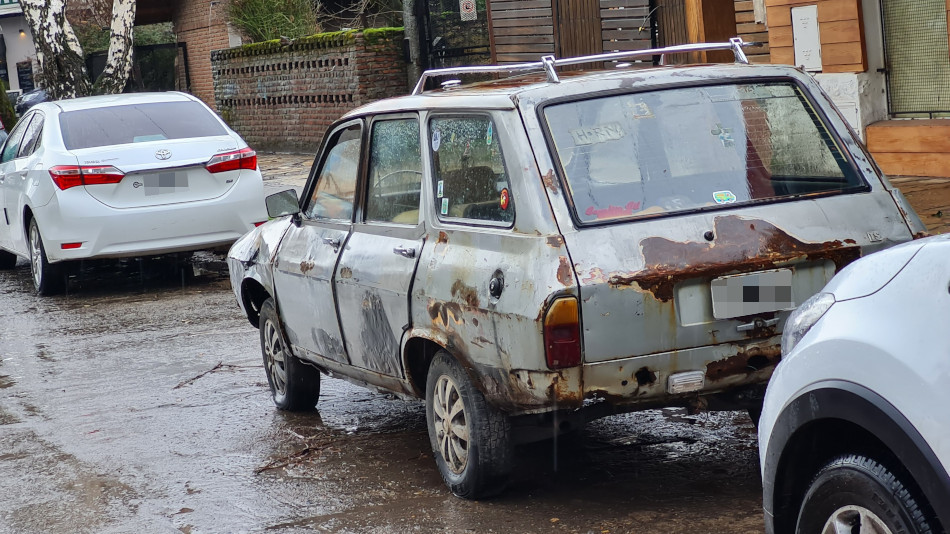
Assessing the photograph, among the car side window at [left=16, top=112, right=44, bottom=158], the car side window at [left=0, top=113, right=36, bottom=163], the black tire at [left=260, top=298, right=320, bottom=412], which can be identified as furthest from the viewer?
the car side window at [left=0, top=113, right=36, bottom=163]

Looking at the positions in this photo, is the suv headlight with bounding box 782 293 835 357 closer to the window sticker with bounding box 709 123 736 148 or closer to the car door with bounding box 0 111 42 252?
the window sticker with bounding box 709 123 736 148

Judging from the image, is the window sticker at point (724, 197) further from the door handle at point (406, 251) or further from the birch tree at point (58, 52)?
the birch tree at point (58, 52)

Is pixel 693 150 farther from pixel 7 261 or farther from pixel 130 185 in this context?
pixel 7 261

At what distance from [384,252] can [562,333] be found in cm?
131

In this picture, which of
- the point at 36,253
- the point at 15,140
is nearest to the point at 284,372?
the point at 36,253

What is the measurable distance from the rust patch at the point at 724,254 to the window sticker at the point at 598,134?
49 cm

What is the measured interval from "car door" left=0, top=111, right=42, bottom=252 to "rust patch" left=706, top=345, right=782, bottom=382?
8706mm

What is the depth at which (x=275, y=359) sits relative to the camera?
7.24 meters

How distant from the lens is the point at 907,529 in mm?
3018

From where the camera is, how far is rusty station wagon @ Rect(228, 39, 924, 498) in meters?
4.73

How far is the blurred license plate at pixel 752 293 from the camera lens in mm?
4805

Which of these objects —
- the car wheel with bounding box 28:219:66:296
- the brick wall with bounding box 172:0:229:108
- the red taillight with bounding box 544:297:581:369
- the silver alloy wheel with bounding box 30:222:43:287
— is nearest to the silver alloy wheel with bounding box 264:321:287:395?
the red taillight with bounding box 544:297:581:369

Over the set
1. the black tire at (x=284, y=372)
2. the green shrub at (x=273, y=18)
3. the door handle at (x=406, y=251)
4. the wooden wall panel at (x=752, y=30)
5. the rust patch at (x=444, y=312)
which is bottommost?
the black tire at (x=284, y=372)

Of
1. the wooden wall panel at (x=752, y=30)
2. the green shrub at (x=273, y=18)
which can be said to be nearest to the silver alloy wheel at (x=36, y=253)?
the wooden wall panel at (x=752, y=30)
